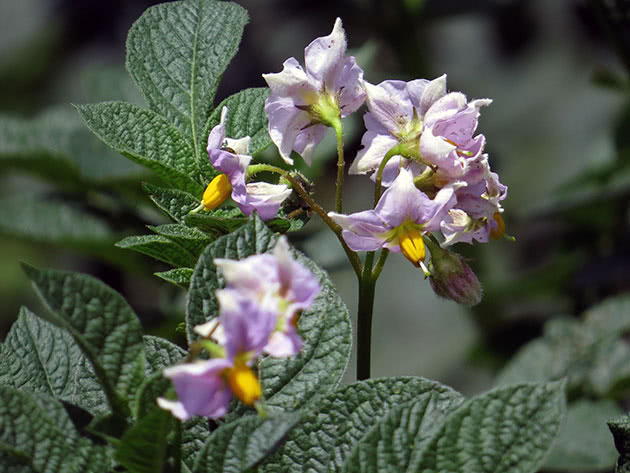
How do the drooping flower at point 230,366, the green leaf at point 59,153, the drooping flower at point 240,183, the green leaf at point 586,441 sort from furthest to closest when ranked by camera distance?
the green leaf at point 59,153
the green leaf at point 586,441
the drooping flower at point 240,183
the drooping flower at point 230,366

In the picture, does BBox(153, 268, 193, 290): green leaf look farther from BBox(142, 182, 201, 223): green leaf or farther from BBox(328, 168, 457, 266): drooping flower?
BBox(328, 168, 457, 266): drooping flower

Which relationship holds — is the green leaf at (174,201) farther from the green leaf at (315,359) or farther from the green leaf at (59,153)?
the green leaf at (59,153)

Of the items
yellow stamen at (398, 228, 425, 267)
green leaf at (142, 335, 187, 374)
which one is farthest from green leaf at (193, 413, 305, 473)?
yellow stamen at (398, 228, 425, 267)

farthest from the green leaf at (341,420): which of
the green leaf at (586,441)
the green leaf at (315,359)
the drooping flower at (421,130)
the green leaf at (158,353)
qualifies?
the green leaf at (586,441)

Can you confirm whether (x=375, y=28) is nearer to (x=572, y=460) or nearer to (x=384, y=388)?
(x=572, y=460)

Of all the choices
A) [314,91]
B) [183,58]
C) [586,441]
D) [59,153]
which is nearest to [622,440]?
[314,91]

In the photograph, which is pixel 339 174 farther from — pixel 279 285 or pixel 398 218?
pixel 279 285
